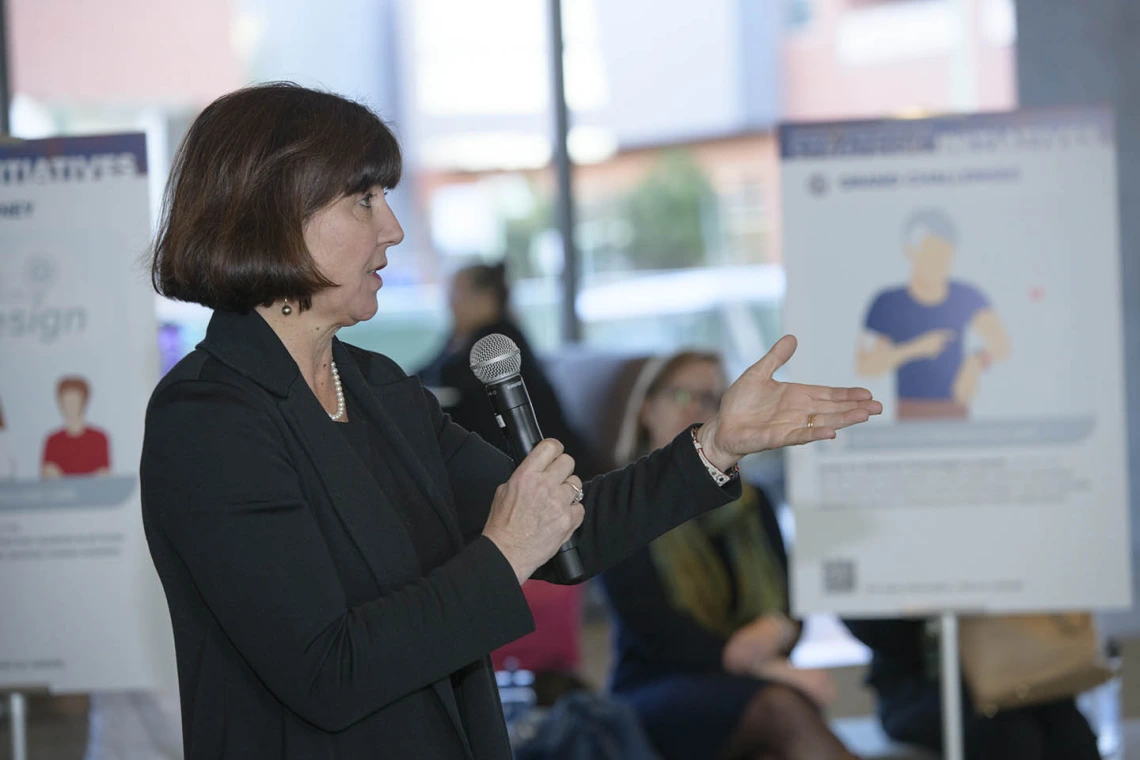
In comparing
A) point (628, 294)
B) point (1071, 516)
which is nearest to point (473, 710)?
point (1071, 516)

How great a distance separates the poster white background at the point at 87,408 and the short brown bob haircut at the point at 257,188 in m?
1.55

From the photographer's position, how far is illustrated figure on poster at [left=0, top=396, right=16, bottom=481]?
2.87 m

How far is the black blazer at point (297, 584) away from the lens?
127cm

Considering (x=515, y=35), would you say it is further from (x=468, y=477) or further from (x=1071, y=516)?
(x=468, y=477)

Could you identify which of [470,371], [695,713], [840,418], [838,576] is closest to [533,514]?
[840,418]

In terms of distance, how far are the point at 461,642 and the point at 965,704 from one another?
252 centimetres

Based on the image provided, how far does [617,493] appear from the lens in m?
1.64

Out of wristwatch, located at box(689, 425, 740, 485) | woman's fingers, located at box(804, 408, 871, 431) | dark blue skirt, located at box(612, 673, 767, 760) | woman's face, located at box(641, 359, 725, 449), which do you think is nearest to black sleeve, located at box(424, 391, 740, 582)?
wristwatch, located at box(689, 425, 740, 485)

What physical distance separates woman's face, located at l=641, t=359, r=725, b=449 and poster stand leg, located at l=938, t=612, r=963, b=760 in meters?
0.85

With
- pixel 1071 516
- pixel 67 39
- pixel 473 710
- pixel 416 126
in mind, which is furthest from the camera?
pixel 416 126

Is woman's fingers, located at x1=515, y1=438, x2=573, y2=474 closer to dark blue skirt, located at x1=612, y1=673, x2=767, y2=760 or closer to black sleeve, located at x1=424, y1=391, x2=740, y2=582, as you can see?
black sleeve, located at x1=424, y1=391, x2=740, y2=582

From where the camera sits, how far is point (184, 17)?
6.25 metres

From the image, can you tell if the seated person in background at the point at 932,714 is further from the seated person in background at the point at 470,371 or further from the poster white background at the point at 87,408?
the poster white background at the point at 87,408

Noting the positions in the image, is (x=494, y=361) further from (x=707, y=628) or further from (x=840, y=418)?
(x=707, y=628)
